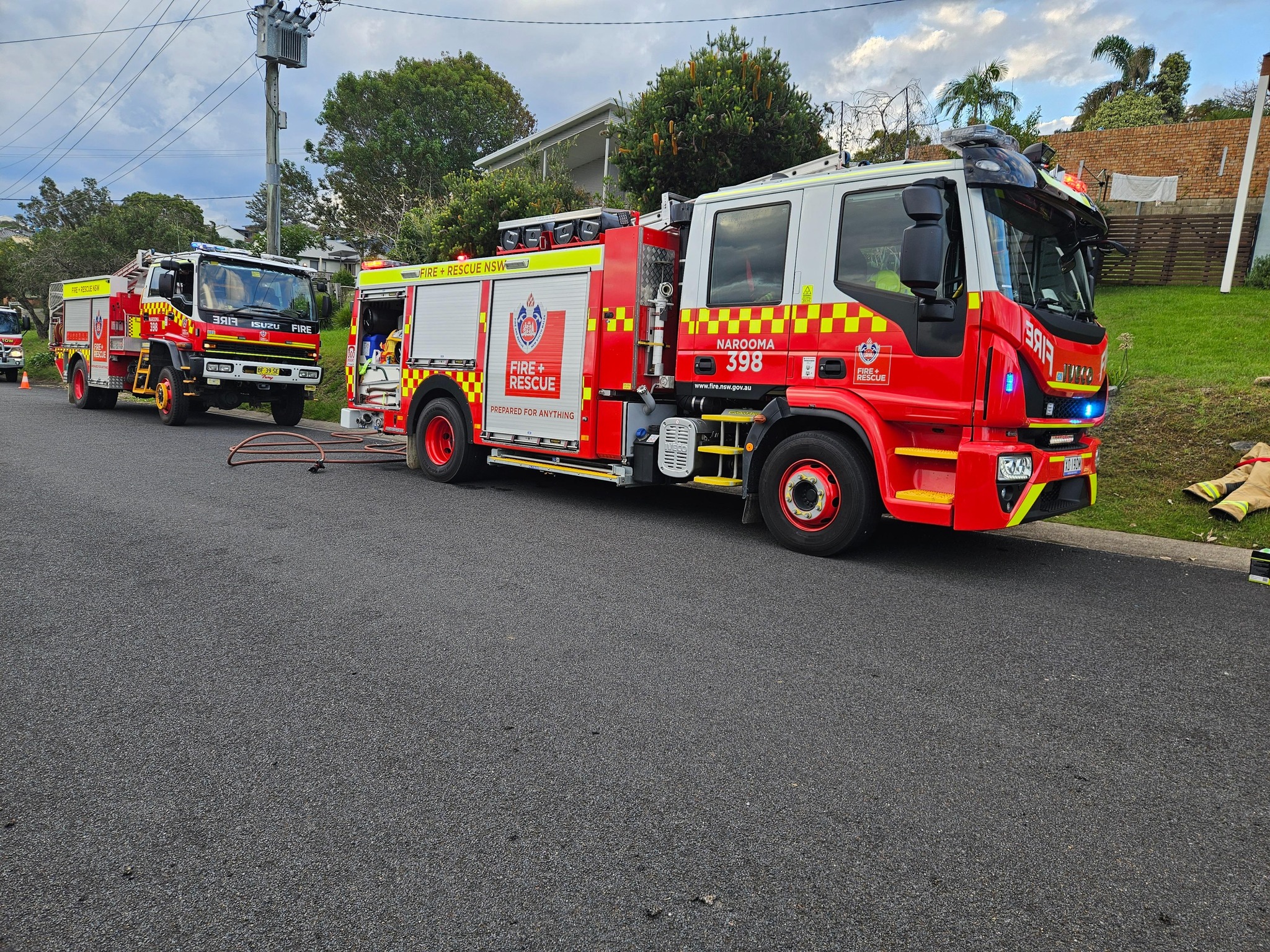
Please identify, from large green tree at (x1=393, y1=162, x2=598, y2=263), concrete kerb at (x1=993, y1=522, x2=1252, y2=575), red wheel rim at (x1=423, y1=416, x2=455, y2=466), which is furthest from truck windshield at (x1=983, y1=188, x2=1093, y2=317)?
large green tree at (x1=393, y1=162, x2=598, y2=263)

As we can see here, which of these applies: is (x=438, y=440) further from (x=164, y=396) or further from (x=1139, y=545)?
(x=164, y=396)

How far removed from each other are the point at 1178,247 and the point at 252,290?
677 inches

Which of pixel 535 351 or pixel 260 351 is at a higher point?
pixel 535 351

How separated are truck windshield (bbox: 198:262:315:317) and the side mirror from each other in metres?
11.4

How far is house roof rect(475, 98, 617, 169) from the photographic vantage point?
2231cm

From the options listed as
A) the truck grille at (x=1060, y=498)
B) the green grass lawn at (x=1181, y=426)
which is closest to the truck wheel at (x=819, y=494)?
the truck grille at (x=1060, y=498)

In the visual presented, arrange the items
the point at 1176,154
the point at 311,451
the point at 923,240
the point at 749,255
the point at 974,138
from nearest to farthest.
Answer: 1. the point at 923,240
2. the point at 974,138
3. the point at 749,255
4. the point at 311,451
5. the point at 1176,154

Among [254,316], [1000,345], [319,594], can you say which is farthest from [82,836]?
[254,316]

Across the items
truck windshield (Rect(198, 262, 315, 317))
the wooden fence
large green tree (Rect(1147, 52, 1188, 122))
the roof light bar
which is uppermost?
large green tree (Rect(1147, 52, 1188, 122))

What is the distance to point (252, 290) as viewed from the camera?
44.1 ft

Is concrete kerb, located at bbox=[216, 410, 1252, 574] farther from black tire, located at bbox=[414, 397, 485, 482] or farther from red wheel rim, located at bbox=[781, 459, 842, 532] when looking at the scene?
black tire, located at bbox=[414, 397, 485, 482]

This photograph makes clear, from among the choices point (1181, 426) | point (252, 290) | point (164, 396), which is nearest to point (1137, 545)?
point (1181, 426)

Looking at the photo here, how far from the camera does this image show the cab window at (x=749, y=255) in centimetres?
615

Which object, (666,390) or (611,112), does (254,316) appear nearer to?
(666,390)
